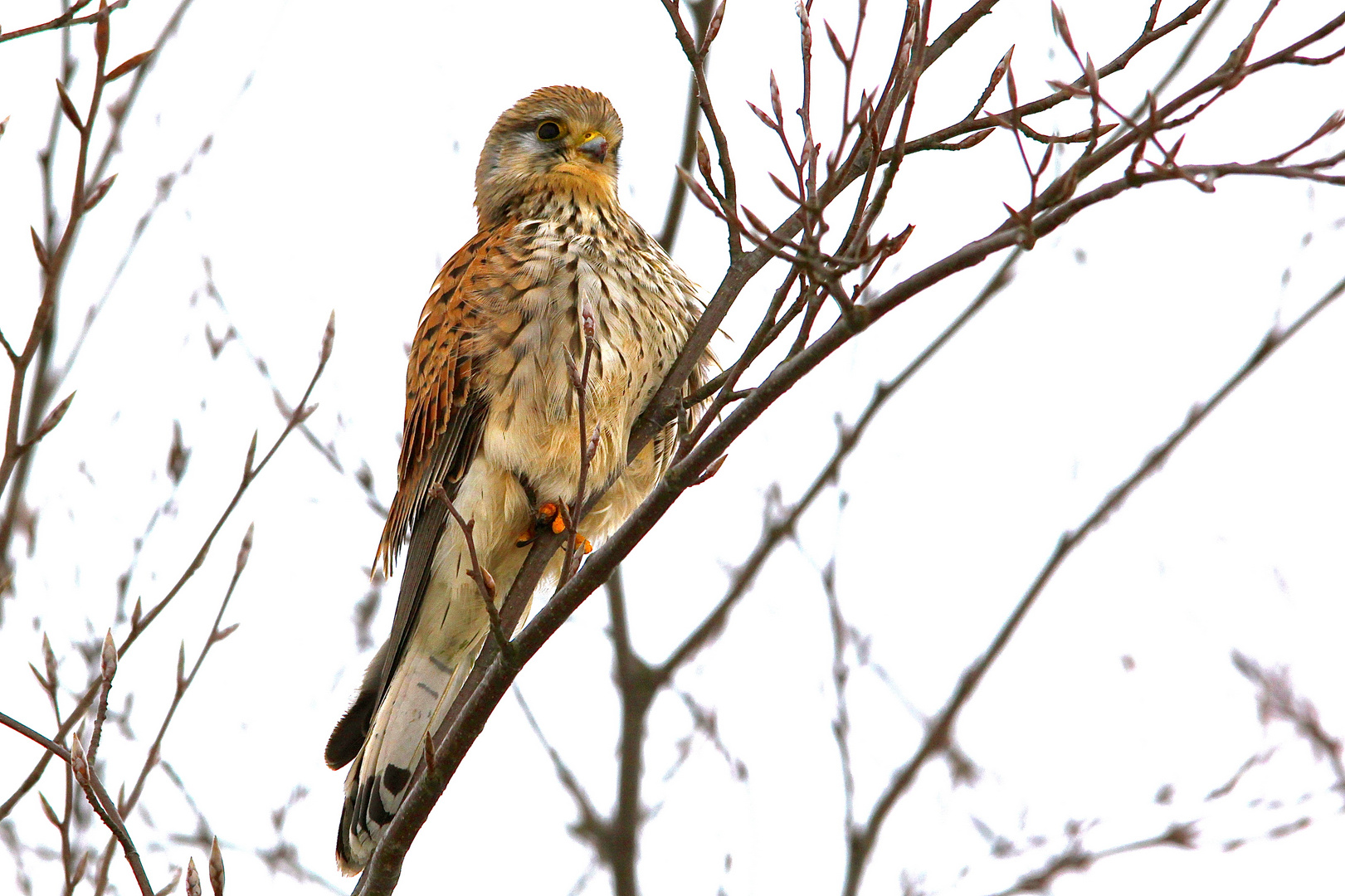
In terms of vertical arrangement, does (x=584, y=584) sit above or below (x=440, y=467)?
below

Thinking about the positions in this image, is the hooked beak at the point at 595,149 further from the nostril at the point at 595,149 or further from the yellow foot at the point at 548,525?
the yellow foot at the point at 548,525

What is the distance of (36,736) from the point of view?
6.70 ft

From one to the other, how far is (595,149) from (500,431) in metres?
1.17

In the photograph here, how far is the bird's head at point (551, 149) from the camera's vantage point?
4.14 meters

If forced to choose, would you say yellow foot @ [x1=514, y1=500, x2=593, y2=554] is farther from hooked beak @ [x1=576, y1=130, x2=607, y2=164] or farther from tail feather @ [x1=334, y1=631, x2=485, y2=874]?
hooked beak @ [x1=576, y1=130, x2=607, y2=164]

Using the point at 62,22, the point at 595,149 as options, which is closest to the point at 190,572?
the point at 62,22

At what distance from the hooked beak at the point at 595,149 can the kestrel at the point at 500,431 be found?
28cm

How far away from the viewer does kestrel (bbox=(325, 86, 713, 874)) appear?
3375 millimetres

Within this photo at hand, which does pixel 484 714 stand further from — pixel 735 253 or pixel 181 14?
pixel 181 14

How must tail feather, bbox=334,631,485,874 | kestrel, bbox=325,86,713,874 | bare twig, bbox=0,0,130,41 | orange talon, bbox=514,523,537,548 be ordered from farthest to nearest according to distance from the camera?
orange talon, bbox=514,523,537,548 → kestrel, bbox=325,86,713,874 → tail feather, bbox=334,631,485,874 → bare twig, bbox=0,0,130,41

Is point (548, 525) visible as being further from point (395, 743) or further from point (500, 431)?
point (395, 743)

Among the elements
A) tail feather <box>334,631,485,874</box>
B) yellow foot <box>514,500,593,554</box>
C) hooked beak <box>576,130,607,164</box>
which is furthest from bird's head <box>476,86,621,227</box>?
tail feather <box>334,631,485,874</box>

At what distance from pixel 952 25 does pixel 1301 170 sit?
46.4 inches

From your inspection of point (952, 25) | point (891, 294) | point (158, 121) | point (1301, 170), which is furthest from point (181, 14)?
point (1301, 170)
